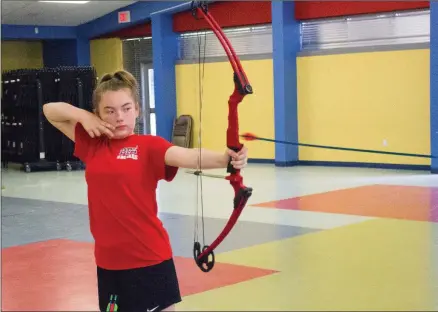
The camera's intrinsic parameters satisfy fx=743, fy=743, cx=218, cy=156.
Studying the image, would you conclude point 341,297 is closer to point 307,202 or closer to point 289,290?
point 289,290

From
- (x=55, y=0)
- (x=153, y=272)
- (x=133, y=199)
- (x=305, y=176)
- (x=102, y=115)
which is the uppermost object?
(x=55, y=0)

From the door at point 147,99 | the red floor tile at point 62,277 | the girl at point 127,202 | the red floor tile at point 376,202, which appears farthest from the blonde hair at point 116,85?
the door at point 147,99

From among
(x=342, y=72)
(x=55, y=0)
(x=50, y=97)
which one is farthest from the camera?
(x=55, y=0)

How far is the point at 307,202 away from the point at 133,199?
647 cm

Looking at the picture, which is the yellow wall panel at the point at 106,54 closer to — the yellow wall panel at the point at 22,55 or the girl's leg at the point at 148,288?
the yellow wall panel at the point at 22,55

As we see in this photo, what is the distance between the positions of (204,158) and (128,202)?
289 mm

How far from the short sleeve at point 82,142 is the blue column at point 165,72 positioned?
44.9ft

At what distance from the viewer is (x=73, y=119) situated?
2.54 meters

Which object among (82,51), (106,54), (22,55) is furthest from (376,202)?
(22,55)

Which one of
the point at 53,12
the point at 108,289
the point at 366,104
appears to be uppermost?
the point at 53,12

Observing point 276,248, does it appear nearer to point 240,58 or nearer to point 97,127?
point 97,127

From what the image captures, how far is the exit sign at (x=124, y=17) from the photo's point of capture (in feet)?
55.8

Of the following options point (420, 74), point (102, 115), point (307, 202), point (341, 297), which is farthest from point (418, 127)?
point (102, 115)

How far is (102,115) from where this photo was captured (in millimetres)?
2432
